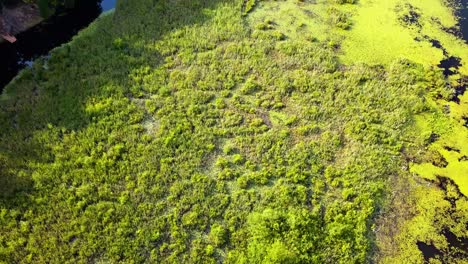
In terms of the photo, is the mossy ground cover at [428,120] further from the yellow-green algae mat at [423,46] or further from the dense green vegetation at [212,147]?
the dense green vegetation at [212,147]

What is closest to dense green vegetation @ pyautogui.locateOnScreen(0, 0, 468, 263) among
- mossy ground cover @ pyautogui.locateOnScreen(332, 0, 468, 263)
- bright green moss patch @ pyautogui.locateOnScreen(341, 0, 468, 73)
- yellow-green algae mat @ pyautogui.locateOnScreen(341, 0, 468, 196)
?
mossy ground cover @ pyautogui.locateOnScreen(332, 0, 468, 263)

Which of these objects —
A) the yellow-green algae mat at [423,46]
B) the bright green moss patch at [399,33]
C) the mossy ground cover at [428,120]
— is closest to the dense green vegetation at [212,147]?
the mossy ground cover at [428,120]

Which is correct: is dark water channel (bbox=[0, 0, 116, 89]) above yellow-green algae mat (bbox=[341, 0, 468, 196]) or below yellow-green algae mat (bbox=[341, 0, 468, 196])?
above

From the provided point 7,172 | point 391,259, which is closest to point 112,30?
point 7,172

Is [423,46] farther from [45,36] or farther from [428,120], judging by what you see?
[45,36]

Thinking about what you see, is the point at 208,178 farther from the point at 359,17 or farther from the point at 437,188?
the point at 359,17

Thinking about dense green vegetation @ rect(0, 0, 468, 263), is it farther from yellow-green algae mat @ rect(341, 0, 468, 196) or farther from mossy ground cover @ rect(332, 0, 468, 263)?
yellow-green algae mat @ rect(341, 0, 468, 196)
